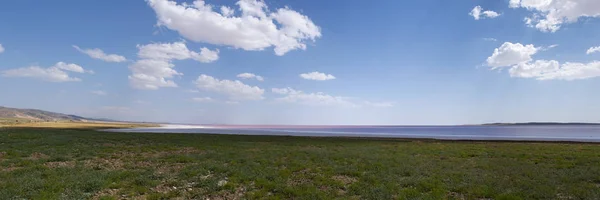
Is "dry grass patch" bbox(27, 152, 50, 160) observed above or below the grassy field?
above

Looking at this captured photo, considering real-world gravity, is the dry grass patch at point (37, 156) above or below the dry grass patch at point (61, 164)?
above

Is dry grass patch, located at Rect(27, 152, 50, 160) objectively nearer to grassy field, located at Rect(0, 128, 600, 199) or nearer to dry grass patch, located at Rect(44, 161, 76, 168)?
grassy field, located at Rect(0, 128, 600, 199)

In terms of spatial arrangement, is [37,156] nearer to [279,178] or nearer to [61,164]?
[61,164]

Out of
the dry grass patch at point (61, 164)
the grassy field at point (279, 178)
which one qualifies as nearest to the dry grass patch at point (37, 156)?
the grassy field at point (279, 178)

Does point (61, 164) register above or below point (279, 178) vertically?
above

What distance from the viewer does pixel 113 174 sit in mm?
17266

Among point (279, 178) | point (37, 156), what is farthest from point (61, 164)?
point (279, 178)

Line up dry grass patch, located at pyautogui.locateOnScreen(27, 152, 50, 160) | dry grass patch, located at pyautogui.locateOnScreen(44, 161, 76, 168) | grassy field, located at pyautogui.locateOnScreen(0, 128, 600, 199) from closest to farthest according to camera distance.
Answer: grassy field, located at pyautogui.locateOnScreen(0, 128, 600, 199), dry grass patch, located at pyautogui.locateOnScreen(44, 161, 76, 168), dry grass patch, located at pyautogui.locateOnScreen(27, 152, 50, 160)

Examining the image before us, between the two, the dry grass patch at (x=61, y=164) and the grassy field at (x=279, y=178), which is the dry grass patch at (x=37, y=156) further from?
the dry grass patch at (x=61, y=164)

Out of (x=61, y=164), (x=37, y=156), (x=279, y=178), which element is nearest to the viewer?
(x=279, y=178)

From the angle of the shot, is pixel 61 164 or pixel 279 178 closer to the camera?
pixel 279 178

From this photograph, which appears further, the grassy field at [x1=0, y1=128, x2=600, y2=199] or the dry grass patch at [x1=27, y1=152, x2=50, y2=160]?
the dry grass patch at [x1=27, y1=152, x2=50, y2=160]

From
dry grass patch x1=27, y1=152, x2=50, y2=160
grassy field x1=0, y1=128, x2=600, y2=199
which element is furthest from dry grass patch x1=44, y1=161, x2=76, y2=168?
dry grass patch x1=27, y1=152, x2=50, y2=160

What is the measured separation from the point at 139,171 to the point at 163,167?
2.07 metres
